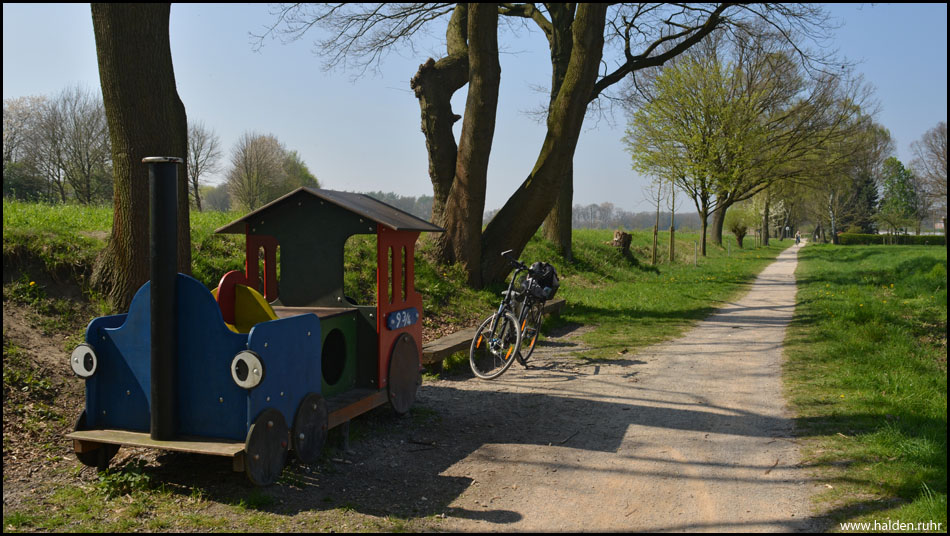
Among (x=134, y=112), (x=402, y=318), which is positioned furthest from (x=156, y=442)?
(x=134, y=112)

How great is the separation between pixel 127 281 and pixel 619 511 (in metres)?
5.14

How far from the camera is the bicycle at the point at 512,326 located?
8.17 meters

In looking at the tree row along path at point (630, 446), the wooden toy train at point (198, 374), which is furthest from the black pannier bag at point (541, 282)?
the wooden toy train at point (198, 374)

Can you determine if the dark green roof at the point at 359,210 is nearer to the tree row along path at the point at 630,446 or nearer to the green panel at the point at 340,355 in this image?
the green panel at the point at 340,355

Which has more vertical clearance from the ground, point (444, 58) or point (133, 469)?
point (444, 58)

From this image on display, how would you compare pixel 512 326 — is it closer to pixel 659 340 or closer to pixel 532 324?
pixel 532 324

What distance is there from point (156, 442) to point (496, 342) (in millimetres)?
4696

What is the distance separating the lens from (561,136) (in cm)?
1186

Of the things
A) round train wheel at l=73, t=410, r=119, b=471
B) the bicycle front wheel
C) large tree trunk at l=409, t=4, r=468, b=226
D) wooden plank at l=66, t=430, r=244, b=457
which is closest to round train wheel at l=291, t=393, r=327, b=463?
wooden plank at l=66, t=430, r=244, b=457

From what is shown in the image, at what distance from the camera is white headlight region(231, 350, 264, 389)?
404 cm

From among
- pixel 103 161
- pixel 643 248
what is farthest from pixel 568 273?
pixel 103 161

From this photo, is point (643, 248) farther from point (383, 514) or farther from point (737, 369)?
point (383, 514)

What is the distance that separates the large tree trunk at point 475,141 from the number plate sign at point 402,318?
583cm

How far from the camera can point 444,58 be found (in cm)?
1393
